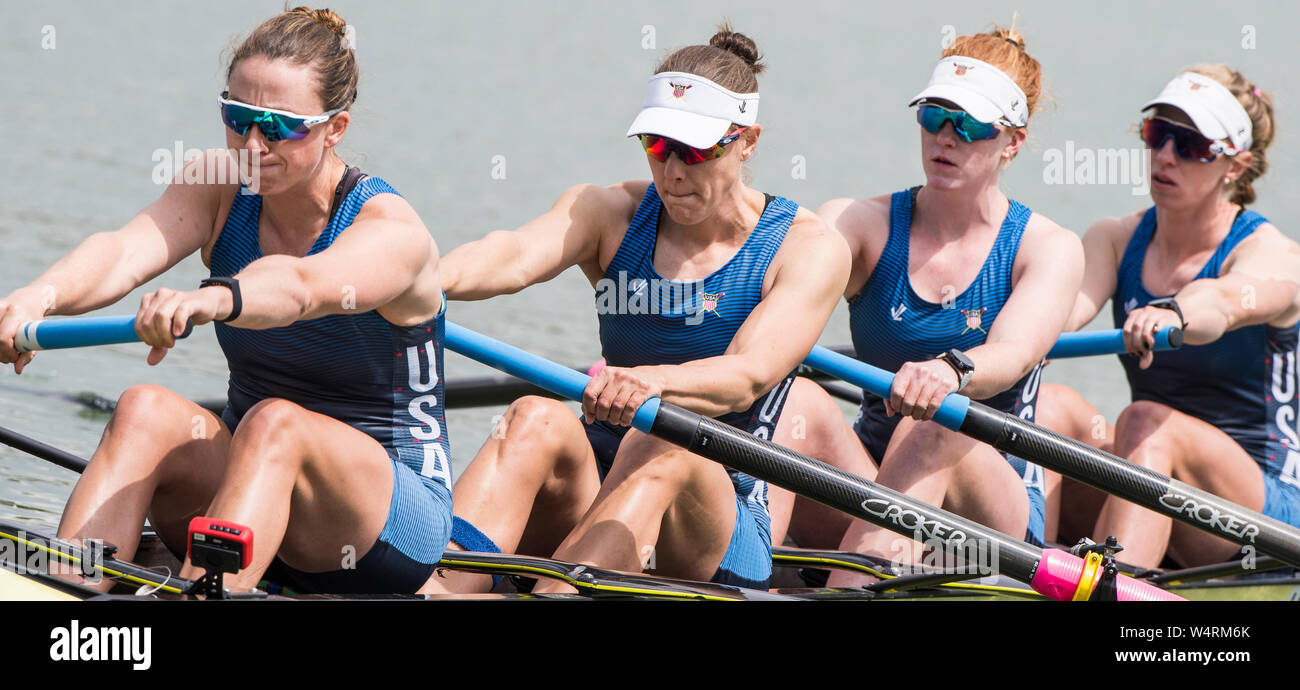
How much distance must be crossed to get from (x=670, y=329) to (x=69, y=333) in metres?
1.35

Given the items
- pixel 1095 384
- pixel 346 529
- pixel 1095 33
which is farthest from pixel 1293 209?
pixel 346 529

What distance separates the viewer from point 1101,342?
426cm

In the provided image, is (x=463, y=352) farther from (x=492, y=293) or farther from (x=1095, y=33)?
(x=1095, y=33)

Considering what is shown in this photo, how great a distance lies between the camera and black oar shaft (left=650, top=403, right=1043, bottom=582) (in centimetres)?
291

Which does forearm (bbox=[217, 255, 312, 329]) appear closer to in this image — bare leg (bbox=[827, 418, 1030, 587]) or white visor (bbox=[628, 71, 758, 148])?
white visor (bbox=[628, 71, 758, 148])

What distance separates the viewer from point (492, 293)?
11.3ft

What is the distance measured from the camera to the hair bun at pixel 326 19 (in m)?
2.91

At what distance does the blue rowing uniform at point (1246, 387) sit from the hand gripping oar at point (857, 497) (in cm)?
145

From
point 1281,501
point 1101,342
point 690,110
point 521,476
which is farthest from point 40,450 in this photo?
point 1281,501

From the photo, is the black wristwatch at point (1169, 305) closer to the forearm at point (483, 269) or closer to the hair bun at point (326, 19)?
the forearm at point (483, 269)

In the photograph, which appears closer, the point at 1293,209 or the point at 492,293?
the point at 492,293

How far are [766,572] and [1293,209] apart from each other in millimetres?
9918

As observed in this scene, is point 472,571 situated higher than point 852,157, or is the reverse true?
point 852,157

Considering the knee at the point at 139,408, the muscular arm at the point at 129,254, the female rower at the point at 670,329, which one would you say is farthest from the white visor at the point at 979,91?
the knee at the point at 139,408
